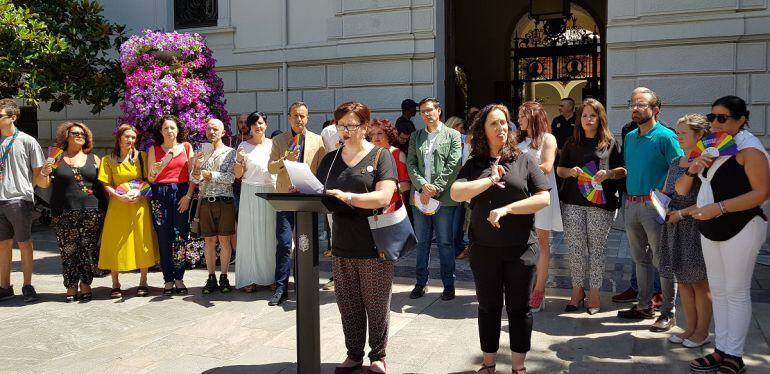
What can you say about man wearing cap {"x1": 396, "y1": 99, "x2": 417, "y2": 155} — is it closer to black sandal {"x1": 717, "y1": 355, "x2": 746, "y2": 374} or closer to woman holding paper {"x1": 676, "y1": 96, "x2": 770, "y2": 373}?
woman holding paper {"x1": 676, "y1": 96, "x2": 770, "y2": 373}

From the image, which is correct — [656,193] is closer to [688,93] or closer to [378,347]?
[378,347]

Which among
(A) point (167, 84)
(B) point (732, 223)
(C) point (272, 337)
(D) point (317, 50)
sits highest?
(D) point (317, 50)

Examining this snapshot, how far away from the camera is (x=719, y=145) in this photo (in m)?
4.33

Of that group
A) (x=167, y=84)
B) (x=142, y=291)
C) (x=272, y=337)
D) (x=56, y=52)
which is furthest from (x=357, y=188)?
(x=56, y=52)

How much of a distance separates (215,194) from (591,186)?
3.81 meters

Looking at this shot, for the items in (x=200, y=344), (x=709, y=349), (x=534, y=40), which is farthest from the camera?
(x=534, y=40)

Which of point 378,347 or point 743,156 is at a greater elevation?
point 743,156

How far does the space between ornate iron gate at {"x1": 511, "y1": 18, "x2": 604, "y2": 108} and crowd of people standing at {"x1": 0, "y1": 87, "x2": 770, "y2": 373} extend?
9064 mm

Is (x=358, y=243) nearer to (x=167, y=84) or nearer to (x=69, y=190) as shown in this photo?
(x=69, y=190)

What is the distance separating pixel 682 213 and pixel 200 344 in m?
3.84

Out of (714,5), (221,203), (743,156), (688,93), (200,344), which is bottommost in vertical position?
(200,344)

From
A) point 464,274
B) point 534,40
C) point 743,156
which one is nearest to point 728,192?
point 743,156

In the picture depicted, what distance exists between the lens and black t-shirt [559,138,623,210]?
5.82 metres

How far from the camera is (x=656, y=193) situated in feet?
16.5
